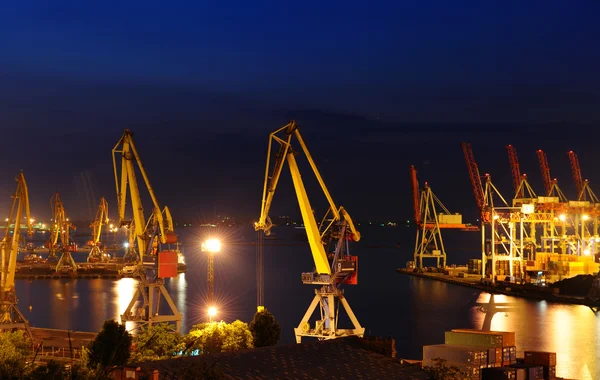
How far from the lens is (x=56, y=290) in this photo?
2862 inches

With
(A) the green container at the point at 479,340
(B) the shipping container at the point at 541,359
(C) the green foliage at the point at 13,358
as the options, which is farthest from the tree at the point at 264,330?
(B) the shipping container at the point at 541,359

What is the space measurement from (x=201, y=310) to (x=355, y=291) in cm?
2082

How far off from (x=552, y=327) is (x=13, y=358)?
119 feet

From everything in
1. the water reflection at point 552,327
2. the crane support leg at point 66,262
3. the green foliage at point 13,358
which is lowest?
the water reflection at point 552,327

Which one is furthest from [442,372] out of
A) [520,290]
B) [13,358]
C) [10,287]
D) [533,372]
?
[520,290]

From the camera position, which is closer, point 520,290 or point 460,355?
point 460,355

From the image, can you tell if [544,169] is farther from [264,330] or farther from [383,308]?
[264,330]

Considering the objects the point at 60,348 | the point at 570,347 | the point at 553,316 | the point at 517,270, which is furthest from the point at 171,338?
the point at 517,270

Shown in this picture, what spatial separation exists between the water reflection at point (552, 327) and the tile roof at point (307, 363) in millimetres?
16746

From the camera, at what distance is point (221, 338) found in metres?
26.6

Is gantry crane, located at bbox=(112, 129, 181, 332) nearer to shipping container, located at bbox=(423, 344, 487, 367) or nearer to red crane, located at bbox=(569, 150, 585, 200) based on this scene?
shipping container, located at bbox=(423, 344, 487, 367)

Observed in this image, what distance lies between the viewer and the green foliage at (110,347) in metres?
19.3

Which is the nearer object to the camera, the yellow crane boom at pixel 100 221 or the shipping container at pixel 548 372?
the shipping container at pixel 548 372

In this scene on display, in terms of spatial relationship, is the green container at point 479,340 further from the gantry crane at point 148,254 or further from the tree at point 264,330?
the gantry crane at point 148,254
